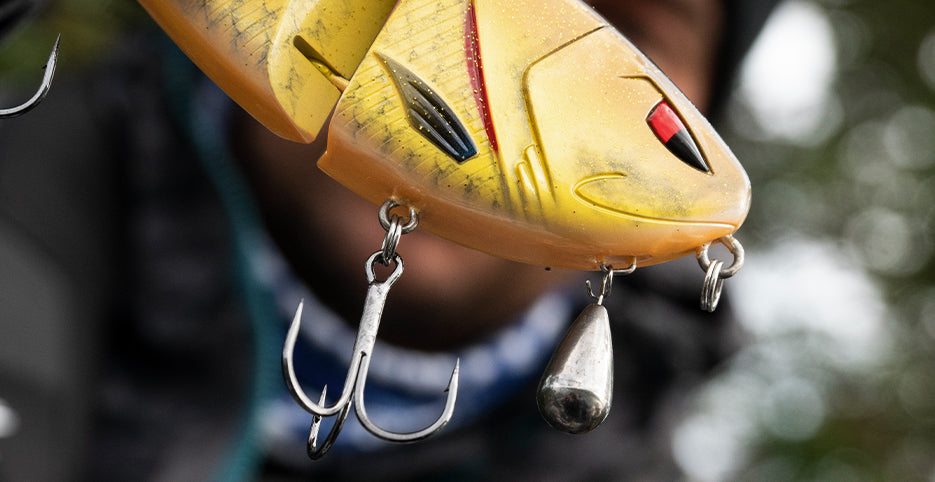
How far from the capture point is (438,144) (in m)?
0.30

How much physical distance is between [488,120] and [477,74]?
0.02 m

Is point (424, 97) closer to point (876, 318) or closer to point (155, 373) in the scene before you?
point (155, 373)

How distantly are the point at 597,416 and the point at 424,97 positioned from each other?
0.14m

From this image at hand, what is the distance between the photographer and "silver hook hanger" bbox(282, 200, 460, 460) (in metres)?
0.29

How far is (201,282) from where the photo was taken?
0.74m

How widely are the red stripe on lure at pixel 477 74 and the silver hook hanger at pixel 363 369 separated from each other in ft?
0.15

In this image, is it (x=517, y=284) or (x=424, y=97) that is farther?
(x=517, y=284)

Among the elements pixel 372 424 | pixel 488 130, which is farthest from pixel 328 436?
pixel 488 130

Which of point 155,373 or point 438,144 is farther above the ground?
point 438,144

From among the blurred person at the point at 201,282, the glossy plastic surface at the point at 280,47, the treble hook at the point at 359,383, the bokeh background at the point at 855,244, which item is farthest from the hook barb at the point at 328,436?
the bokeh background at the point at 855,244

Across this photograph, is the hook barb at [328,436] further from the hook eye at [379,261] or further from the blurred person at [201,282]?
the blurred person at [201,282]

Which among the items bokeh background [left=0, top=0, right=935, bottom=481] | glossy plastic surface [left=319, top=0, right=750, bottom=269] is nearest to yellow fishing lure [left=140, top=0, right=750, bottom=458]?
glossy plastic surface [left=319, top=0, right=750, bottom=269]

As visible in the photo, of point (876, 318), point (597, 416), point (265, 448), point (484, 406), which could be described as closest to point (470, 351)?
point (484, 406)

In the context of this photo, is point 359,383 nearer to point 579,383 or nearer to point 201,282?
point 579,383
